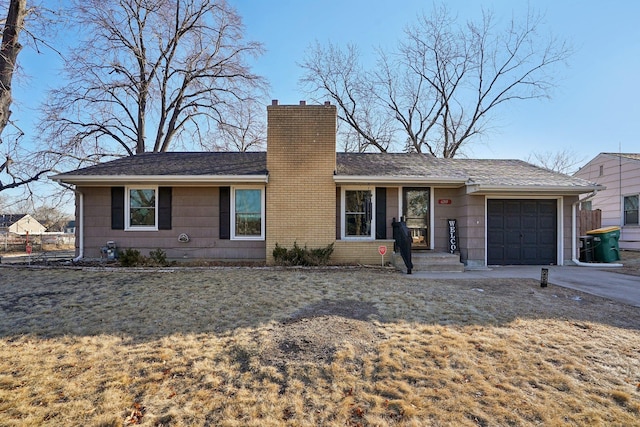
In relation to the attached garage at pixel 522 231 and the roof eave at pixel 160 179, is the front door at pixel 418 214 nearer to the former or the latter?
the attached garage at pixel 522 231

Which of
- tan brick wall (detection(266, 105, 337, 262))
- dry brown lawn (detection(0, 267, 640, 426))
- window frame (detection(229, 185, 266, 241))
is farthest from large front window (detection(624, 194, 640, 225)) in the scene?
window frame (detection(229, 185, 266, 241))

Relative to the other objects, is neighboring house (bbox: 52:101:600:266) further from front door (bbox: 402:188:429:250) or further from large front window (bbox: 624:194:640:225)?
large front window (bbox: 624:194:640:225)

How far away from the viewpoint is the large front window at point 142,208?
9.66 m

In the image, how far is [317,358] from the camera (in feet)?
11.0

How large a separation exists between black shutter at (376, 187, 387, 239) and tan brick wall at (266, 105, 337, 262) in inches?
58.1

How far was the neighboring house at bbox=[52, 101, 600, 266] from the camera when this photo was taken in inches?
361

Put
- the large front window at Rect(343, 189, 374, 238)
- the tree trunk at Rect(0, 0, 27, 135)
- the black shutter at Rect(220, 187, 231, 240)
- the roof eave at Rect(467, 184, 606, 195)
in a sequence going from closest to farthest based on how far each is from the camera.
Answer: the tree trunk at Rect(0, 0, 27, 135)
the roof eave at Rect(467, 184, 606, 195)
the black shutter at Rect(220, 187, 231, 240)
the large front window at Rect(343, 189, 374, 238)

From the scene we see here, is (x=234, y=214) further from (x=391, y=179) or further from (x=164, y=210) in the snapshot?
(x=391, y=179)

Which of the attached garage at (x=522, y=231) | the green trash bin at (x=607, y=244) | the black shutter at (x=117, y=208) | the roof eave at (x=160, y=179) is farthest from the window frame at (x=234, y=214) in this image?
the green trash bin at (x=607, y=244)

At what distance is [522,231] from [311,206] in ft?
21.1

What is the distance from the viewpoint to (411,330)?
13.5 feet

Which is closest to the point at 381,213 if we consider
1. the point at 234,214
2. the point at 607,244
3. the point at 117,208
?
the point at 234,214

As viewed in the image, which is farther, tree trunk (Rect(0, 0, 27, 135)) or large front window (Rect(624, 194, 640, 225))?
large front window (Rect(624, 194, 640, 225))

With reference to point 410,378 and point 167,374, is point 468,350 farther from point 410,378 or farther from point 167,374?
point 167,374
